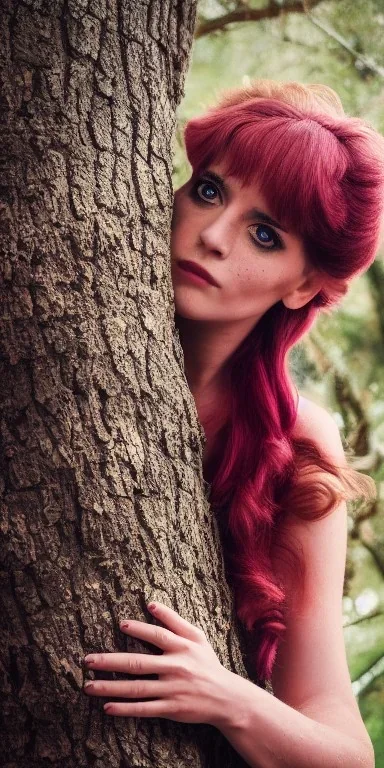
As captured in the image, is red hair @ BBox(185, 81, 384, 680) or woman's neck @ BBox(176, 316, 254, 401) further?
woman's neck @ BBox(176, 316, 254, 401)

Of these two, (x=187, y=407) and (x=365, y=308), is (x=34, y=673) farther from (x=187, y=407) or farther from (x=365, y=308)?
(x=365, y=308)

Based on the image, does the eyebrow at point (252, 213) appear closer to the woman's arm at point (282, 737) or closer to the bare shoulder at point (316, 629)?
the bare shoulder at point (316, 629)

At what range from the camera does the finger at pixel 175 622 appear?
56.2 inches

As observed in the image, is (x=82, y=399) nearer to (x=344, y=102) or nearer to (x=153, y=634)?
(x=153, y=634)

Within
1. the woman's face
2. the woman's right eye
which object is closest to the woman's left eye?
the woman's face

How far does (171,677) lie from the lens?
1.42m

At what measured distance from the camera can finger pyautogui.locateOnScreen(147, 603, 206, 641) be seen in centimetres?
143

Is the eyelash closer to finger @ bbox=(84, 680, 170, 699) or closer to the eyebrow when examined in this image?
the eyebrow

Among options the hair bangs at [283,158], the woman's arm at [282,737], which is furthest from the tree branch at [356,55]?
the woman's arm at [282,737]

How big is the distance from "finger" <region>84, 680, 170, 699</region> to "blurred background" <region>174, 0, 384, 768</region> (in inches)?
87.1

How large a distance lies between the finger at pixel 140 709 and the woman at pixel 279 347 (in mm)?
240

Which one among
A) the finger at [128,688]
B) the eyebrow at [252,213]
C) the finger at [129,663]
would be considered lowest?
the finger at [128,688]

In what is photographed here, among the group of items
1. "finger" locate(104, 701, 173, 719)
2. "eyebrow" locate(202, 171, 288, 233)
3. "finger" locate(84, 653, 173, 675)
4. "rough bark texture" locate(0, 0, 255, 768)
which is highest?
"eyebrow" locate(202, 171, 288, 233)

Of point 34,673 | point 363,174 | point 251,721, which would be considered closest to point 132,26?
point 363,174
